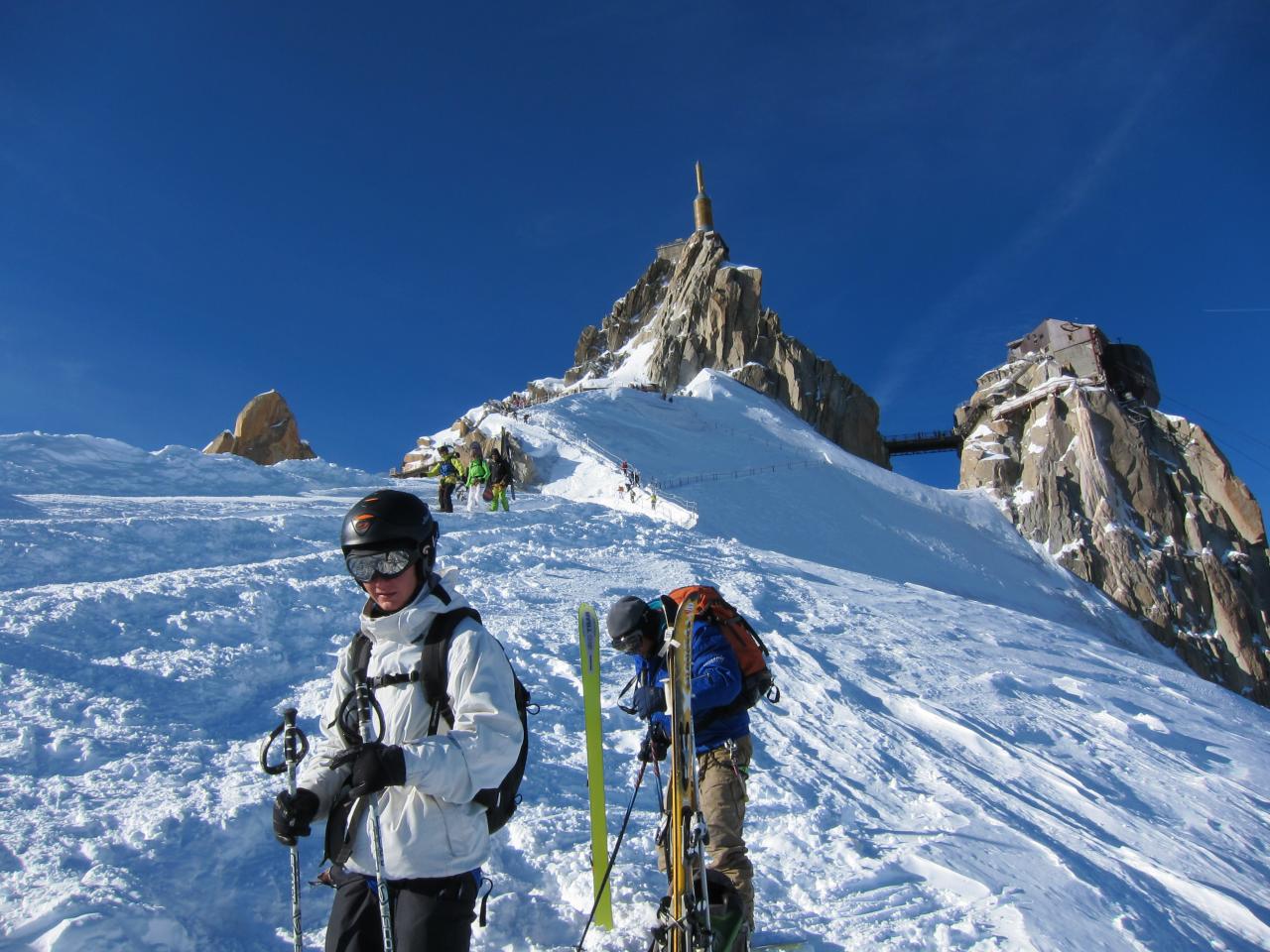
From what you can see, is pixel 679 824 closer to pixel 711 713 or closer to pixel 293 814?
pixel 711 713

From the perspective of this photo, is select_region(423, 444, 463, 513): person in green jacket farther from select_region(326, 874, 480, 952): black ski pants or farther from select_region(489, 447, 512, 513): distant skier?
select_region(326, 874, 480, 952): black ski pants

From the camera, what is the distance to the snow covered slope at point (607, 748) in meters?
4.04

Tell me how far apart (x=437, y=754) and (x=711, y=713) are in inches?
81.3

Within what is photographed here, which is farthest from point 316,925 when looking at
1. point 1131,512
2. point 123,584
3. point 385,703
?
point 1131,512

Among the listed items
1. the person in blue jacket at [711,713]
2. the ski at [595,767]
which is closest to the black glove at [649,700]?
the person in blue jacket at [711,713]

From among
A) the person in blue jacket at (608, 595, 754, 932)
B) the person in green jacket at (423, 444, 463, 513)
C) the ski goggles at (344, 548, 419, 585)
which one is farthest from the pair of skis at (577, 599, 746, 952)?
the person in green jacket at (423, 444, 463, 513)

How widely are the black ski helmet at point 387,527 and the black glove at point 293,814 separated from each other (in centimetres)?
80

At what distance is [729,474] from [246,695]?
24.4 m

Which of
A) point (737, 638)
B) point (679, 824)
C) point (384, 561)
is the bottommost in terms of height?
point (679, 824)

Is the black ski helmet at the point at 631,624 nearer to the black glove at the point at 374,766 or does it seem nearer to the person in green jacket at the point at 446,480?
the black glove at the point at 374,766

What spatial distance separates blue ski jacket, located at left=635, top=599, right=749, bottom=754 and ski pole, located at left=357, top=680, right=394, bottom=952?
6.20 feet

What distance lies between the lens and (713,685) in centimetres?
378

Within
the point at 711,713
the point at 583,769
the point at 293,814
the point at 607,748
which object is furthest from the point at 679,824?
the point at 607,748

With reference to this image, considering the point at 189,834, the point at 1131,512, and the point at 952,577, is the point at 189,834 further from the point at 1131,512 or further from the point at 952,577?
the point at 1131,512
